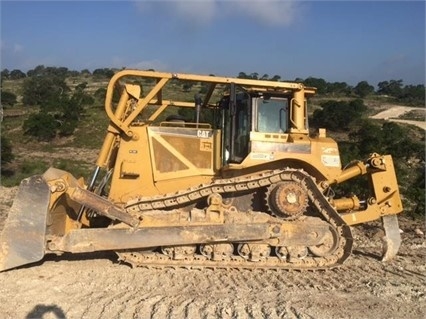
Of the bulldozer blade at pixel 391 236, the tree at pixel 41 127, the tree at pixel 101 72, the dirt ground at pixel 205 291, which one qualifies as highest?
the tree at pixel 101 72

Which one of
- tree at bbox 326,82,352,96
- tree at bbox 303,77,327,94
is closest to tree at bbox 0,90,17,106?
tree at bbox 303,77,327,94

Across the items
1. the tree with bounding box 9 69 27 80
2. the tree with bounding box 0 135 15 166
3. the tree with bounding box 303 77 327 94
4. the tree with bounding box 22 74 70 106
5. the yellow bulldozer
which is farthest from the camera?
the tree with bounding box 9 69 27 80

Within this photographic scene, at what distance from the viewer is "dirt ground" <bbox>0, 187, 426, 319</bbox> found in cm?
606

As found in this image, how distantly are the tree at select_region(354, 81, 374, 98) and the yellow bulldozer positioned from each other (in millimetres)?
46697

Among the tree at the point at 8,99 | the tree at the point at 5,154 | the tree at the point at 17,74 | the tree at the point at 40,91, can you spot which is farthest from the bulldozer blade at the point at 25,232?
the tree at the point at 17,74

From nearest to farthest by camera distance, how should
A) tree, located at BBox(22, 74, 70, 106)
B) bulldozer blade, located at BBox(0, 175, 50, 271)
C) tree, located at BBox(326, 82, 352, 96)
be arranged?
bulldozer blade, located at BBox(0, 175, 50, 271) → tree, located at BBox(22, 74, 70, 106) → tree, located at BBox(326, 82, 352, 96)

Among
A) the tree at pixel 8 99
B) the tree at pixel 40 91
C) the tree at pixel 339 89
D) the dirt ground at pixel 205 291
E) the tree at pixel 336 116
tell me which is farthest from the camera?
the tree at pixel 339 89

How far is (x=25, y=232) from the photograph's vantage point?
7129 millimetres

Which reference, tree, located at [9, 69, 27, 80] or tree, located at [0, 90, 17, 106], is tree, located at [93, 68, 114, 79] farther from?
tree, located at [0, 90, 17, 106]

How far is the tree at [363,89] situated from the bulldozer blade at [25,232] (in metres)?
49.0

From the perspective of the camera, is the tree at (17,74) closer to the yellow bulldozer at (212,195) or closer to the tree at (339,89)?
the tree at (339,89)

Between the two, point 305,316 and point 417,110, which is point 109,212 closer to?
point 305,316

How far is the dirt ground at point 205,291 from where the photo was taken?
239 inches

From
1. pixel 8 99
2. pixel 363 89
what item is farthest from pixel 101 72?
pixel 363 89
